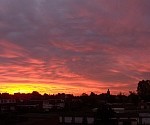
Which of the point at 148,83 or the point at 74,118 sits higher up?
the point at 148,83

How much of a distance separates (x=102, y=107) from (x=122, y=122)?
7.62 metres

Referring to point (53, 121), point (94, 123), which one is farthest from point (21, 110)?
point (94, 123)

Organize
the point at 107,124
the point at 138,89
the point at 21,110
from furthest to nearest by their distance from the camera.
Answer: the point at 138,89 → the point at 21,110 → the point at 107,124

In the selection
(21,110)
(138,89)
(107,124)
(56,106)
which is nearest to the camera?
(107,124)

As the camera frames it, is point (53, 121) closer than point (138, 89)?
Yes

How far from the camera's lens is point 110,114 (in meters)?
58.6

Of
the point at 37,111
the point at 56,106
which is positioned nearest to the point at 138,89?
the point at 56,106

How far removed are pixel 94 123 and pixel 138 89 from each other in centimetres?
12296

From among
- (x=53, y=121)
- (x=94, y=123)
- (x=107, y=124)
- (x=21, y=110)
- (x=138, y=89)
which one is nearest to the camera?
(x=107, y=124)

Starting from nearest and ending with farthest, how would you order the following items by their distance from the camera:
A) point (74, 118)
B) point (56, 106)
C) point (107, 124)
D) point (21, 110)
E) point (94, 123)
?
point (107, 124) → point (94, 123) → point (74, 118) → point (21, 110) → point (56, 106)

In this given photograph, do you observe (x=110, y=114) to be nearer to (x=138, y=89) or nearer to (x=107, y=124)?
(x=107, y=124)

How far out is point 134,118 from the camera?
66188 mm

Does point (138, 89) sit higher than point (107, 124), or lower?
higher

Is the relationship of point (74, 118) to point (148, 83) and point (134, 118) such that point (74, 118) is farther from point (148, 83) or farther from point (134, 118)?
point (148, 83)
